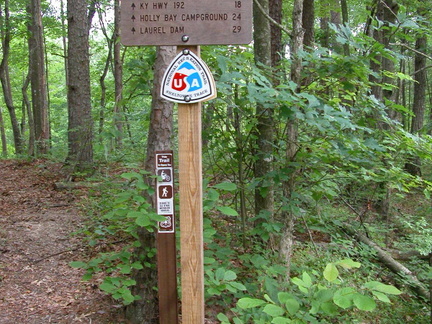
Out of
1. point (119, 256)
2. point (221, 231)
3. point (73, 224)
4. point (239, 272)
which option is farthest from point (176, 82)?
point (73, 224)

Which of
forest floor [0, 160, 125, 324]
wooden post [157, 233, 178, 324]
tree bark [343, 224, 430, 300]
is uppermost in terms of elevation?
wooden post [157, 233, 178, 324]

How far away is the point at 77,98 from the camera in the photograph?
789 cm

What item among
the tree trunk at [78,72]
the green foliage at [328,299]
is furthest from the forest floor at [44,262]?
the green foliage at [328,299]

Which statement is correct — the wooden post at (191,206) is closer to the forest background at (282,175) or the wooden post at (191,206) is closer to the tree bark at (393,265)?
the forest background at (282,175)

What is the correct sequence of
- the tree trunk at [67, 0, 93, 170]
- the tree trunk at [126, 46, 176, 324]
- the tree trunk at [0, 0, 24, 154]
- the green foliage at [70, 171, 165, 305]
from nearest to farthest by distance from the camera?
1. the green foliage at [70, 171, 165, 305]
2. the tree trunk at [126, 46, 176, 324]
3. the tree trunk at [67, 0, 93, 170]
4. the tree trunk at [0, 0, 24, 154]

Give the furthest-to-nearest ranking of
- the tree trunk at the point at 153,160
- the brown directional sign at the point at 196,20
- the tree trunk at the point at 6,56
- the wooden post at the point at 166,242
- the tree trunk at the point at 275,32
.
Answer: the tree trunk at the point at 6,56 < the tree trunk at the point at 275,32 < the tree trunk at the point at 153,160 < the wooden post at the point at 166,242 < the brown directional sign at the point at 196,20

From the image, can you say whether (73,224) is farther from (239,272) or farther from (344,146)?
(344,146)

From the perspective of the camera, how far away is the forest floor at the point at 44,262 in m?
3.69

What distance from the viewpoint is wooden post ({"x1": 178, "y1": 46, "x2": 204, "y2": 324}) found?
2400 millimetres

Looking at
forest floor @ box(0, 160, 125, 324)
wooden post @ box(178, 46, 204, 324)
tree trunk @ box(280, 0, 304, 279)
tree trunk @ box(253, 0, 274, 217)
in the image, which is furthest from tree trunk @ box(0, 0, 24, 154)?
wooden post @ box(178, 46, 204, 324)

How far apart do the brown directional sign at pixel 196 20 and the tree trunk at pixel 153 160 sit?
956mm

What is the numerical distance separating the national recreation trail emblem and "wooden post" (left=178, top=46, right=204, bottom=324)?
2.8 inches

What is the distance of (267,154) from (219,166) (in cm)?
73

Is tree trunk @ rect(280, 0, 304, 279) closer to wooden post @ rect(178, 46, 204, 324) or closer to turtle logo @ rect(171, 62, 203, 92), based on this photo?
wooden post @ rect(178, 46, 204, 324)
